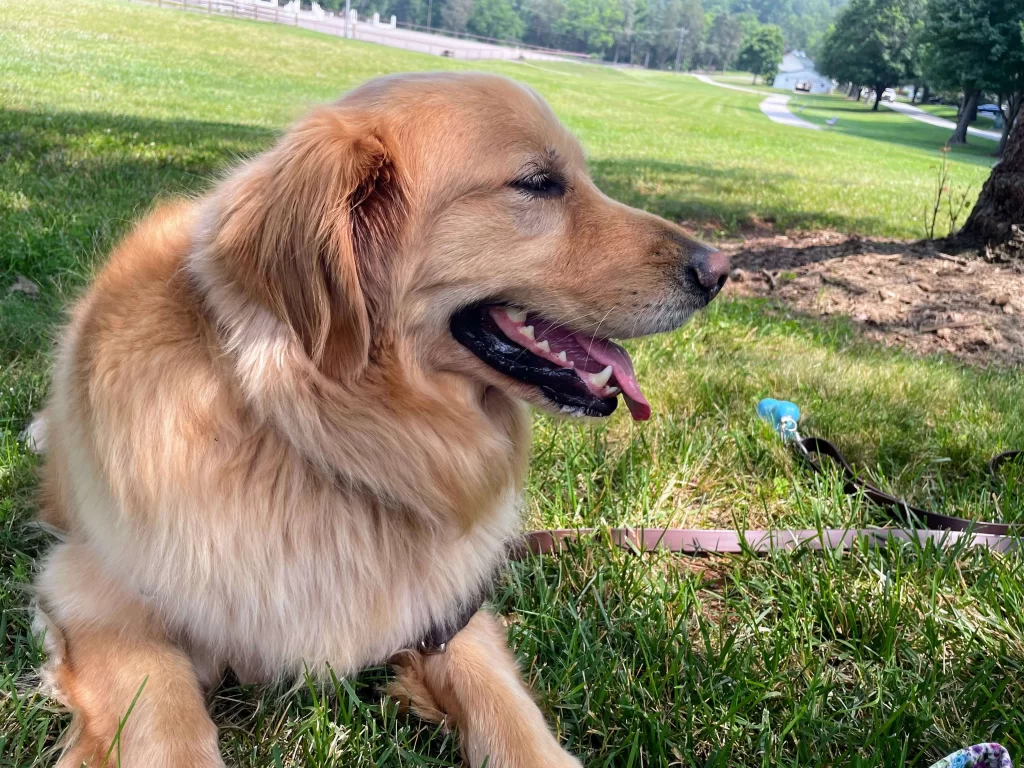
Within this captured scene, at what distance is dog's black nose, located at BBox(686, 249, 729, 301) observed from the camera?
2035mm

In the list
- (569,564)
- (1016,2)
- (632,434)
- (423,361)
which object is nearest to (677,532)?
(569,564)

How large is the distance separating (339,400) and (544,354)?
0.56 meters

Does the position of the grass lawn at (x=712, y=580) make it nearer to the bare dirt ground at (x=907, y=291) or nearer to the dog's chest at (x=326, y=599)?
the dog's chest at (x=326, y=599)

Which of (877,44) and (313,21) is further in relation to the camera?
(877,44)

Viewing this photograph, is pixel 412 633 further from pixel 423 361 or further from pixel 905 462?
pixel 905 462

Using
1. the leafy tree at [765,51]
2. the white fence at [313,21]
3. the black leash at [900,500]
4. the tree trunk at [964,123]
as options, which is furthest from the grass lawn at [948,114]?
the black leash at [900,500]

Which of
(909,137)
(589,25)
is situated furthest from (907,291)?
(589,25)

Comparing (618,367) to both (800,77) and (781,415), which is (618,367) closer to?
(781,415)

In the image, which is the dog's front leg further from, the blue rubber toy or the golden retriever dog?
the blue rubber toy

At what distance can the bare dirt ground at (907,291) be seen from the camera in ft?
15.6

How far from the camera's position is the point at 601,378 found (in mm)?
2057

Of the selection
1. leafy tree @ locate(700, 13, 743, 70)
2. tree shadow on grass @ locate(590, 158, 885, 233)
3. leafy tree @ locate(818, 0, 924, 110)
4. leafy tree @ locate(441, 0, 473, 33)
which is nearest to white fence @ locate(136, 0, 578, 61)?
leafy tree @ locate(441, 0, 473, 33)

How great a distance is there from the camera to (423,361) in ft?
6.10

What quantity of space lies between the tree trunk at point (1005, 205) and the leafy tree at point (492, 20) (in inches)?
4660
